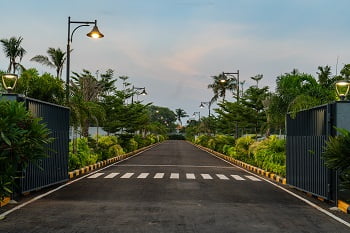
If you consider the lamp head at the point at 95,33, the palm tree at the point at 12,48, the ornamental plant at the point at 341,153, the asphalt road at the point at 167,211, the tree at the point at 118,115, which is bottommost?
the asphalt road at the point at 167,211

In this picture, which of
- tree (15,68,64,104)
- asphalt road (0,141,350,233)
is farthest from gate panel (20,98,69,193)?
tree (15,68,64,104)

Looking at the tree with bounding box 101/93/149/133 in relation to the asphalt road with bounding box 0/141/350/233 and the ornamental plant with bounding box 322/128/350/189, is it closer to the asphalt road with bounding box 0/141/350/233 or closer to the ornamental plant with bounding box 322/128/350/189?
the asphalt road with bounding box 0/141/350/233

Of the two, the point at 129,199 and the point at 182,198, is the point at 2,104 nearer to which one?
the point at 129,199

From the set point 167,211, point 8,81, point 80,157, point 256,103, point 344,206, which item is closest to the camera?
point 167,211

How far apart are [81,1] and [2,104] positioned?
9.10 meters

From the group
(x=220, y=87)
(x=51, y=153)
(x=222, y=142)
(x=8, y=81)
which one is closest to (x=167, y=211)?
(x=51, y=153)

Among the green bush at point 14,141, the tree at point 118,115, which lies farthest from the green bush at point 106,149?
the green bush at point 14,141

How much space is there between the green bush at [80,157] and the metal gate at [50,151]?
169 inches

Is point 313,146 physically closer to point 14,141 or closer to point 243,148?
point 14,141

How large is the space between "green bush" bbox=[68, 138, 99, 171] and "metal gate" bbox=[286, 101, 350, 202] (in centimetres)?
1022

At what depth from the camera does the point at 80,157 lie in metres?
21.9

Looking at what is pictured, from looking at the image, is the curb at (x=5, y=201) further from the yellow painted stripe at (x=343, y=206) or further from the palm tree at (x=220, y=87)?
the palm tree at (x=220, y=87)

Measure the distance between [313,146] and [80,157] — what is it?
1282 centimetres

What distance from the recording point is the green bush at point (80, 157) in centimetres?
2041
